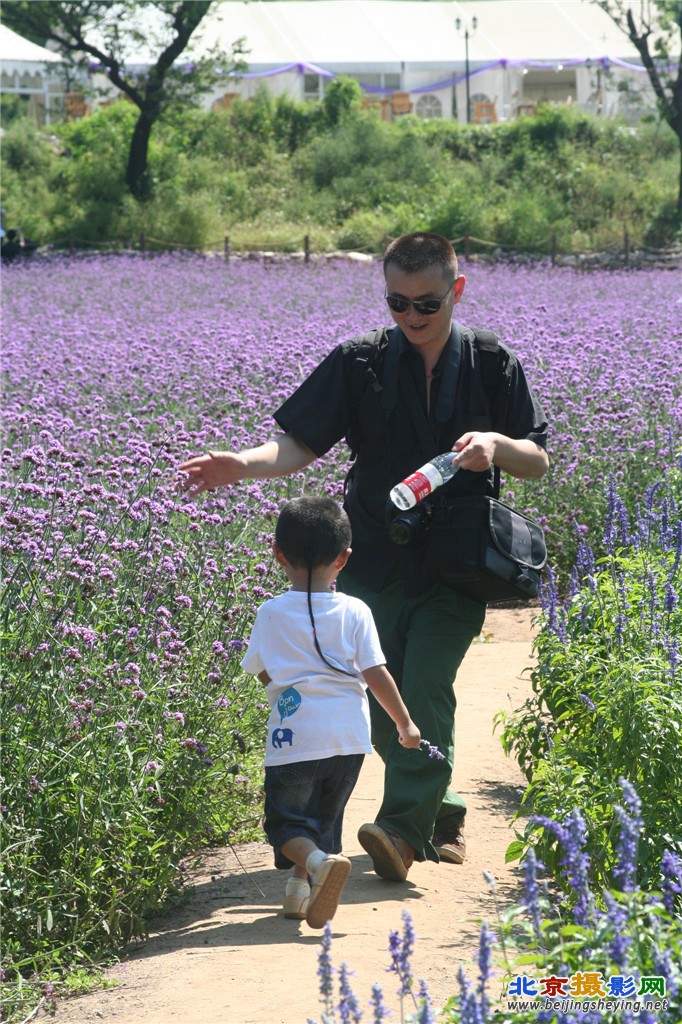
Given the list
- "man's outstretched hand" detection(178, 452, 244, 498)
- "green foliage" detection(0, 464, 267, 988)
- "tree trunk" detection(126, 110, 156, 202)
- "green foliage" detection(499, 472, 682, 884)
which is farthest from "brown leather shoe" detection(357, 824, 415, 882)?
"tree trunk" detection(126, 110, 156, 202)

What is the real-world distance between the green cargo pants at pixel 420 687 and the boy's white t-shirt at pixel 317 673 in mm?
266

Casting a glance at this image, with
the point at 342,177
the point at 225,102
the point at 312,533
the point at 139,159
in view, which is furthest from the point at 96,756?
the point at 225,102

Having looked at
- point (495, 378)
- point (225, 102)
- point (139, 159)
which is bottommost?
point (495, 378)

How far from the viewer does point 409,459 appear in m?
4.05

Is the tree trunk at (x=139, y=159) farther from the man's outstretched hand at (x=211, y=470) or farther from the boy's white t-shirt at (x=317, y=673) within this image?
the boy's white t-shirt at (x=317, y=673)

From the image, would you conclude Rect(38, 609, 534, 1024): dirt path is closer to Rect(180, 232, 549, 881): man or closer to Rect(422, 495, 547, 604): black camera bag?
Rect(180, 232, 549, 881): man

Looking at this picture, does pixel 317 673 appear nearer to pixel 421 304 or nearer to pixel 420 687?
pixel 420 687

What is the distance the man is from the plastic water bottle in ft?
0.65

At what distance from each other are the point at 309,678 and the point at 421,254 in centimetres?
117

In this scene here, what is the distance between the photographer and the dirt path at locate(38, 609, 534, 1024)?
10.4 ft

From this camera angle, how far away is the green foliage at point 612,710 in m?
3.46

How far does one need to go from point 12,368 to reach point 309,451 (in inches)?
180

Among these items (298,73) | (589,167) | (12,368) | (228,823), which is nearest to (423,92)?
(298,73)

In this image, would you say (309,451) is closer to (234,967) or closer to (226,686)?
(226,686)
